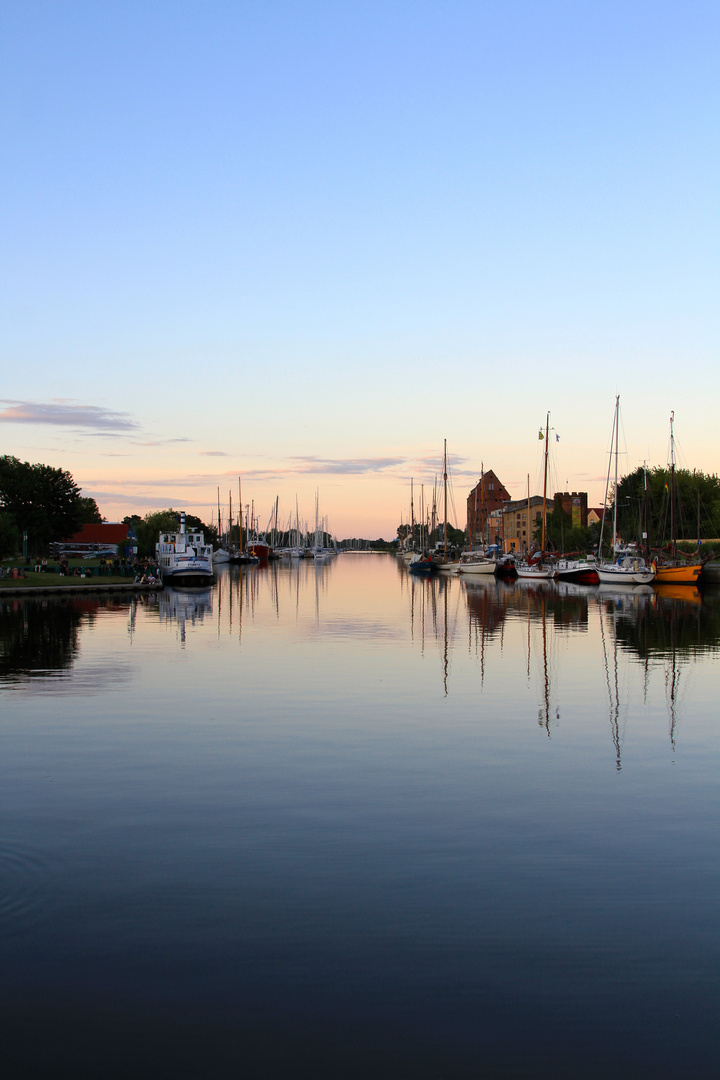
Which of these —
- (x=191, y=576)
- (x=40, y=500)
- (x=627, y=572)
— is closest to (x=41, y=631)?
(x=191, y=576)

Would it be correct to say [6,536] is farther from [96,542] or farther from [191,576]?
[96,542]

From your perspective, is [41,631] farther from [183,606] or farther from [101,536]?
[101,536]

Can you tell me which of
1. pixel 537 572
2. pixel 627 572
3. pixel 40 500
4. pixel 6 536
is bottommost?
pixel 537 572

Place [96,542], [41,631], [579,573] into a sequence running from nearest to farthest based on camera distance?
1. [41,631]
2. [579,573]
3. [96,542]

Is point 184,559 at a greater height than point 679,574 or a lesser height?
greater

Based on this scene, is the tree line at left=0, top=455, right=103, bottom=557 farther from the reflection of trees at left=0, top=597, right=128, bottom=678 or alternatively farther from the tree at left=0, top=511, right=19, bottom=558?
the reflection of trees at left=0, top=597, right=128, bottom=678

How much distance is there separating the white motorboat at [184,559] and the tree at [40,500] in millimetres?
16900

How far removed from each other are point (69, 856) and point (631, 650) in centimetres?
2647

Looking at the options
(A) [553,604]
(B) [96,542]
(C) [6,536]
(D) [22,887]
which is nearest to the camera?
(D) [22,887]

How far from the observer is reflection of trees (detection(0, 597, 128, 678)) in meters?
29.9

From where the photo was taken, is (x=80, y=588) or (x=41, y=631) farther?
(x=80, y=588)

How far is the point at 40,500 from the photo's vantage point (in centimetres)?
10756

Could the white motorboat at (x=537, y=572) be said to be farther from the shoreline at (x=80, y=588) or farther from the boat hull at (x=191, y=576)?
the shoreline at (x=80, y=588)

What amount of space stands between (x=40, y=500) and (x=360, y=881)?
104 meters
